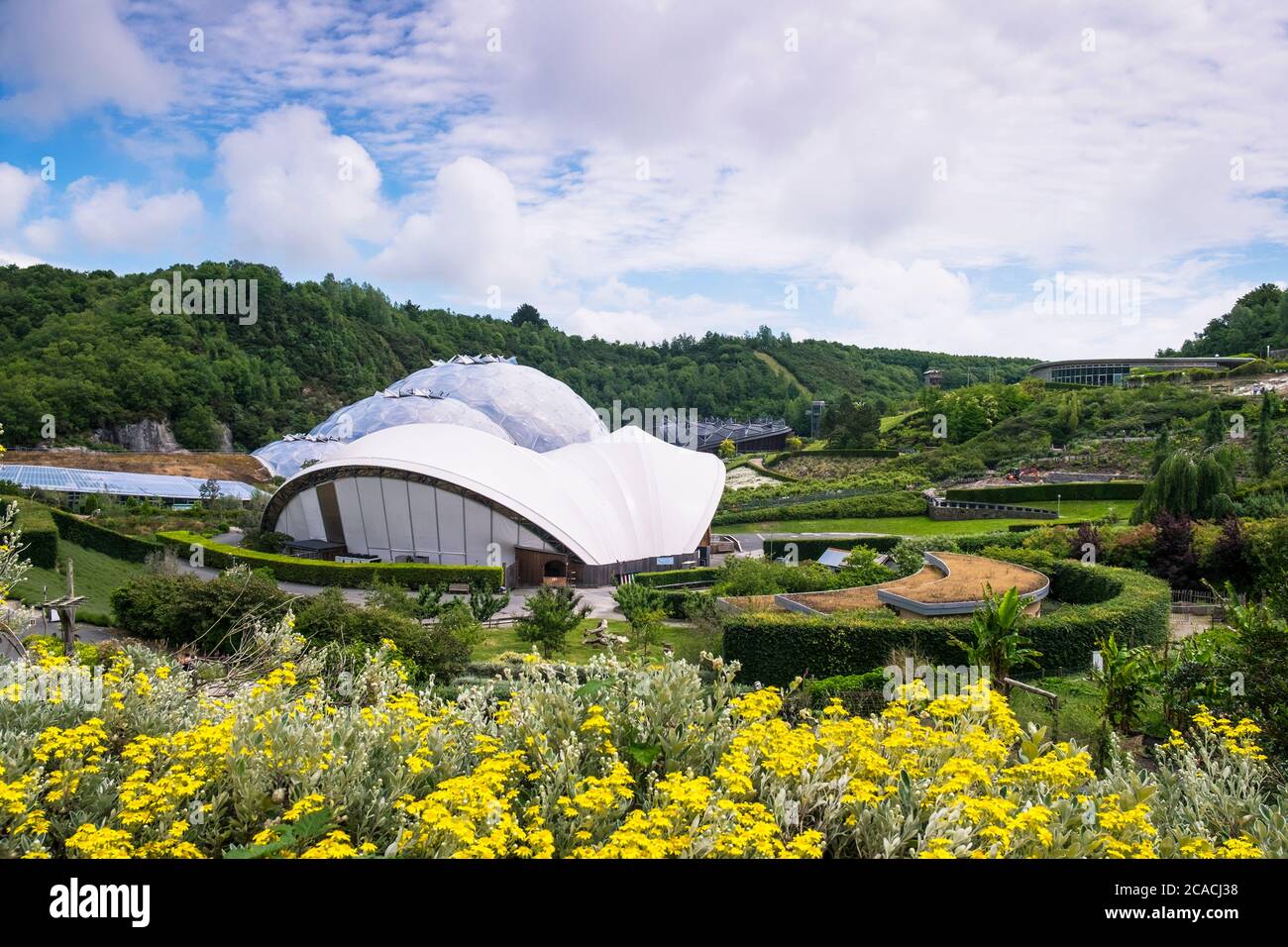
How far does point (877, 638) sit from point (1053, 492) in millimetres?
31753

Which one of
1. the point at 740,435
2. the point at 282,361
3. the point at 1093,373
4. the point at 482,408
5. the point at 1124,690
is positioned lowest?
the point at 1124,690

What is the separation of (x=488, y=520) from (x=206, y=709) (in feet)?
86.0

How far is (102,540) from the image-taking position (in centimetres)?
3206

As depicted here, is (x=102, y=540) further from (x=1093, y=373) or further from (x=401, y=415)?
(x=1093, y=373)

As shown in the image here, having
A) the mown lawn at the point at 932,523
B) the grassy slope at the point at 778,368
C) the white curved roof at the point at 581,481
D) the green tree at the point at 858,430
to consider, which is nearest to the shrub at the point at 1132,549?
the mown lawn at the point at 932,523

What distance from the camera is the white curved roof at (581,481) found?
33.3 m

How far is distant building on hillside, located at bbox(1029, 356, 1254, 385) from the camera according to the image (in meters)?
85.4

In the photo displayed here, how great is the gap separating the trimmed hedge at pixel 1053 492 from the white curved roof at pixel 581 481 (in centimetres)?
1462

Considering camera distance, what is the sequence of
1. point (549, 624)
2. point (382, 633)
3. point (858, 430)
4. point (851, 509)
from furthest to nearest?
point (858, 430) < point (851, 509) < point (549, 624) < point (382, 633)

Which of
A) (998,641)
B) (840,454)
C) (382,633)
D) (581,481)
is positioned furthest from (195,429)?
(998,641)

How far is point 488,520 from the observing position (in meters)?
33.6

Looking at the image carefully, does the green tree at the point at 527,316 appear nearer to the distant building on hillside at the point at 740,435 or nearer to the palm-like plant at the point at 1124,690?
the distant building on hillside at the point at 740,435
